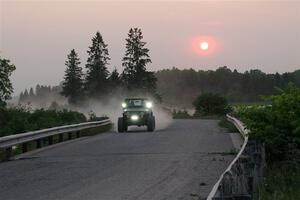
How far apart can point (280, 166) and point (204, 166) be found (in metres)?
1.75

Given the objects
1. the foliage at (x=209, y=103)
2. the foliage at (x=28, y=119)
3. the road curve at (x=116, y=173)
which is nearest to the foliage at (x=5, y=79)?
the foliage at (x=28, y=119)

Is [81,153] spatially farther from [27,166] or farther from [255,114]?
[255,114]

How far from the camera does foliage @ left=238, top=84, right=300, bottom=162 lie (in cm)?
1311

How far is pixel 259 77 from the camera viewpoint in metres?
182

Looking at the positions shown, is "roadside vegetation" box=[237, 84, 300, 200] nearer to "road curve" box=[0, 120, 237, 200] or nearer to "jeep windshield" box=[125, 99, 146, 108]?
"road curve" box=[0, 120, 237, 200]

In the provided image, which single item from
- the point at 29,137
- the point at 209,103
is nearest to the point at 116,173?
the point at 29,137

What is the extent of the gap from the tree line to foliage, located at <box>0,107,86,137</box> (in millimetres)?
58996

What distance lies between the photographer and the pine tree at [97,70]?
9881 cm

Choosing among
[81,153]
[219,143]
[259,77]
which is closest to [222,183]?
[81,153]

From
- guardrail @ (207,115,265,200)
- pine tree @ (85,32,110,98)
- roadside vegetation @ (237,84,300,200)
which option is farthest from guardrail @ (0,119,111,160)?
pine tree @ (85,32,110,98)

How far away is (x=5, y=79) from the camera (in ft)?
103

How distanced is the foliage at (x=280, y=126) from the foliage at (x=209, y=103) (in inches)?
2097

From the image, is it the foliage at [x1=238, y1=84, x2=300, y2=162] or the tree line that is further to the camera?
the tree line

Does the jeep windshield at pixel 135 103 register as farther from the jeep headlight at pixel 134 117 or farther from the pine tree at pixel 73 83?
the pine tree at pixel 73 83
